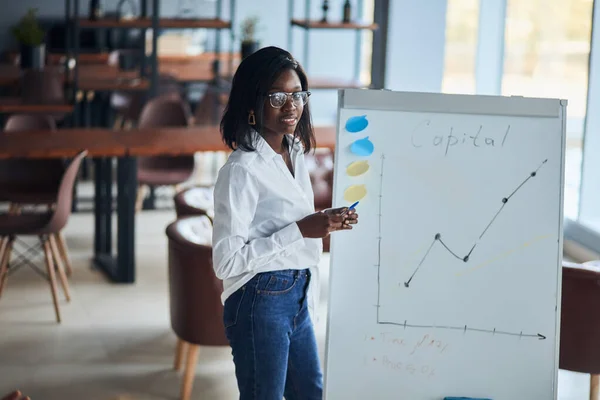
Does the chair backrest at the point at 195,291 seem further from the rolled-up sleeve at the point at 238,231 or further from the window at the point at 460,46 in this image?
the window at the point at 460,46

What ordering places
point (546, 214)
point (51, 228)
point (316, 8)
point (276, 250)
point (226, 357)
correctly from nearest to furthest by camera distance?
point (276, 250) → point (546, 214) → point (226, 357) → point (51, 228) → point (316, 8)

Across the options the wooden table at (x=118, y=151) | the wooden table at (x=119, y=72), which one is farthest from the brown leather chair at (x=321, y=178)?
the wooden table at (x=119, y=72)

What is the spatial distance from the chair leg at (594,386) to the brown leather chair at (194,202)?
77.6 inches

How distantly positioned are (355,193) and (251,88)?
16.4 inches

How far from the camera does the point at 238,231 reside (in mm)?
2361

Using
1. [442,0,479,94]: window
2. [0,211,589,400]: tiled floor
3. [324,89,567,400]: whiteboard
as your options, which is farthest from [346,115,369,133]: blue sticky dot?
[442,0,479,94]: window

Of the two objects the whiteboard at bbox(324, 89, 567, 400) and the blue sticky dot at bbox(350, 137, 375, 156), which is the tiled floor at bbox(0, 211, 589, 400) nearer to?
the whiteboard at bbox(324, 89, 567, 400)

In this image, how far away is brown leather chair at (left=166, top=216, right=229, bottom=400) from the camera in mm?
3908

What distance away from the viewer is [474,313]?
8.54 feet

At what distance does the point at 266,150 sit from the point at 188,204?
2.37 meters

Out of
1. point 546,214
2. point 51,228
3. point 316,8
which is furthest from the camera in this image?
point 316,8

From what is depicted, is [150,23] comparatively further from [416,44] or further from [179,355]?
[179,355]

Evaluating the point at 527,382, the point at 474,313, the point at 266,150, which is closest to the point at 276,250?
the point at 266,150

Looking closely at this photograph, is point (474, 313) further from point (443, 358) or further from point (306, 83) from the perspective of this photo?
point (306, 83)
